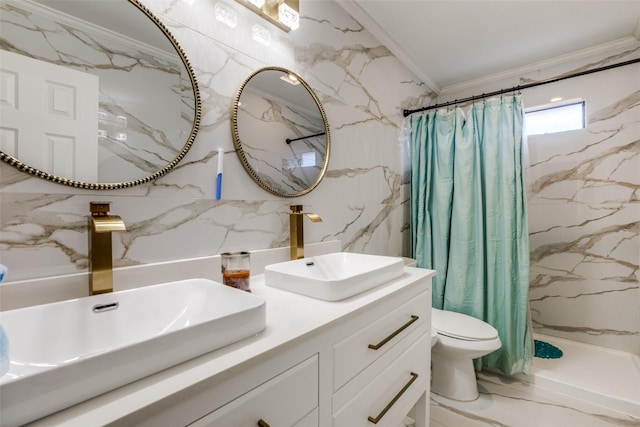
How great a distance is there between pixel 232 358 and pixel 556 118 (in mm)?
3030

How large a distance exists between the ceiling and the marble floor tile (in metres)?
2.36

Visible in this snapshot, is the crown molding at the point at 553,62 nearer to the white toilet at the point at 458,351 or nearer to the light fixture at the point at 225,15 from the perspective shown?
the white toilet at the point at 458,351

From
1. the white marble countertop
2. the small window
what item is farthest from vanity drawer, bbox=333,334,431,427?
the small window

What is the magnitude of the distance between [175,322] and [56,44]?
0.80 metres

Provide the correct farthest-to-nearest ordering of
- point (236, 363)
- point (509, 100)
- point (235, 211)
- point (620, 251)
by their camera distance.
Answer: point (620, 251) < point (509, 100) < point (235, 211) < point (236, 363)

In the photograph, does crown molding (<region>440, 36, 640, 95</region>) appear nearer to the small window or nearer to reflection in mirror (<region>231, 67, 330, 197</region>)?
the small window

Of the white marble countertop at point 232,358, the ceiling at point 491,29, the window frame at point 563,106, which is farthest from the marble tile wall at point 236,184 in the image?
the window frame at point 563,106

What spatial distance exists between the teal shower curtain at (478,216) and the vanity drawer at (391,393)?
37.8 inches

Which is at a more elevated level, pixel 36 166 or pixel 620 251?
pixel 36 166

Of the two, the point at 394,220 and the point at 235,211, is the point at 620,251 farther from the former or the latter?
the point at 235,211

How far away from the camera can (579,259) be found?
230 cm

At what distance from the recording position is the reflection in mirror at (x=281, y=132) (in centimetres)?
120

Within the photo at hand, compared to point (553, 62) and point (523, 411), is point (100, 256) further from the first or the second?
point (553, 62)

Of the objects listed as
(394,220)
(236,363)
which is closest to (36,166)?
(236,363)
